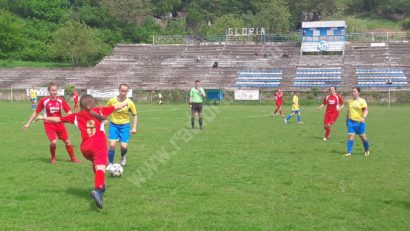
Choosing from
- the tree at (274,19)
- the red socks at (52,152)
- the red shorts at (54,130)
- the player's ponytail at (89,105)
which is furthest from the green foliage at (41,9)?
the player's ponytail at (89,105)

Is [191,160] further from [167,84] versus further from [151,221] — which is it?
[167,84]

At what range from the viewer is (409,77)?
2025 inches

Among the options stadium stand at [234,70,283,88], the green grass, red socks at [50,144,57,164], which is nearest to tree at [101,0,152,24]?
the green grass

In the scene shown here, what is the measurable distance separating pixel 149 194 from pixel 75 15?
8492cm

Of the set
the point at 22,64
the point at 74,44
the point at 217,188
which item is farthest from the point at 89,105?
the point at 22,64

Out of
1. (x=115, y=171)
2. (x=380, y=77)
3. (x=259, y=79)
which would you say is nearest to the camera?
(x=115, y=171)

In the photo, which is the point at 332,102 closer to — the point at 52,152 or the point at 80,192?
the point at 52,152

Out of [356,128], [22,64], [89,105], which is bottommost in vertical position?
[356,128]

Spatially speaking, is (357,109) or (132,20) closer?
(357,109)

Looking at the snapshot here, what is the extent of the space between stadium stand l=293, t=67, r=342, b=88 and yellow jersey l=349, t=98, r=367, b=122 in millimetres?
38195

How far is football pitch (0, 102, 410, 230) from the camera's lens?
6.83m

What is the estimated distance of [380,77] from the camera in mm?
51906

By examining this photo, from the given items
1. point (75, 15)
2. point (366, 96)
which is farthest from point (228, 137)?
point (75, 15)

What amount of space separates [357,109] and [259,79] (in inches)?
1624
